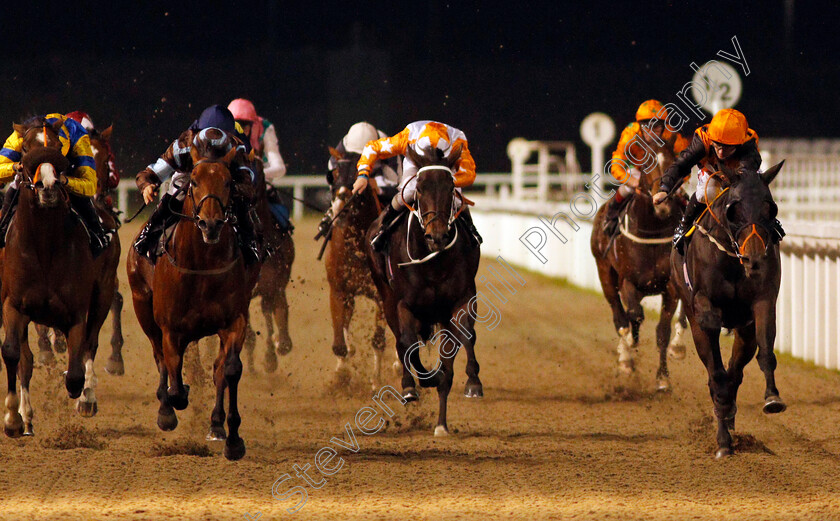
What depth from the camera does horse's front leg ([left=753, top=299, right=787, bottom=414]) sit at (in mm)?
5816

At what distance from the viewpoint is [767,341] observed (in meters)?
5.88

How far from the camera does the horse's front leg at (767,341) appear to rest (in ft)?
19.1

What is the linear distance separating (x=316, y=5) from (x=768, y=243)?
3586cm

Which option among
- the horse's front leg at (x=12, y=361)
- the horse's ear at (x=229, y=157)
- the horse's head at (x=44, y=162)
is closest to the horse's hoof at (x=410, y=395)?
the horse's ear at (x=229, y=157)

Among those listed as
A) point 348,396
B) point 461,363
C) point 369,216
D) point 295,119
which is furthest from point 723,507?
point 295,119

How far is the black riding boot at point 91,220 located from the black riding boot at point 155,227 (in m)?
0.32

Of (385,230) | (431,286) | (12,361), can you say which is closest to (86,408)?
(12,361)

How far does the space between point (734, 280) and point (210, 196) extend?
9.29ft

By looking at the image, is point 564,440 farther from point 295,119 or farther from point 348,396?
point 295,119

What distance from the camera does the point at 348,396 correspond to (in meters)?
8.30

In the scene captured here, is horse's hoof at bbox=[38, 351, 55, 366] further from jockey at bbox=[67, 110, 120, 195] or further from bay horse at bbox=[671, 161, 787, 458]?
bay horse at bbox=[671, 161, 787, 458]

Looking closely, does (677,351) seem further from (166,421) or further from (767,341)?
(166,421)

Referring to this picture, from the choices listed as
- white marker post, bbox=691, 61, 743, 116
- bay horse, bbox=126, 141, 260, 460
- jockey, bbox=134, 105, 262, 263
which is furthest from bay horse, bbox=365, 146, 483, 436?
white marker post, bbox=691, 61, 743, 116

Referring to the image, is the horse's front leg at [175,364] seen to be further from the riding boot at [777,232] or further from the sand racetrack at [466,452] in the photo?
the riding boot at [777,232]
